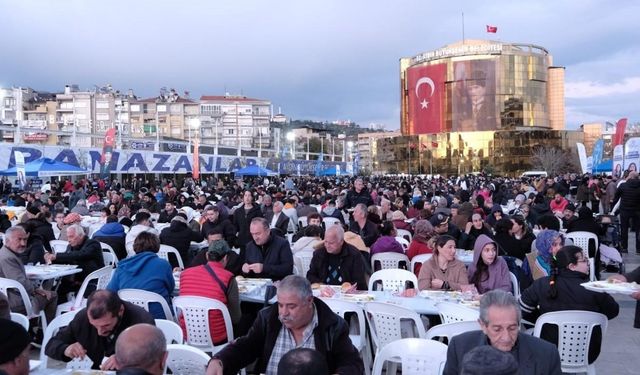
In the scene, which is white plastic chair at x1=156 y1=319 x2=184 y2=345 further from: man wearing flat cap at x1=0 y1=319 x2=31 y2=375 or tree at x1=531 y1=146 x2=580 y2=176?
tree at x1=531 y1=146 x2=580 y2=176

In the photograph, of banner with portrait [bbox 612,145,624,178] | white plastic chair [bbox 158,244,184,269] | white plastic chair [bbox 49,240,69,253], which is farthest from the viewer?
banner with portrait [bbox 612,145,624,178]

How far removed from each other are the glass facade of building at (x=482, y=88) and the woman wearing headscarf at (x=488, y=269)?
79.5 meters

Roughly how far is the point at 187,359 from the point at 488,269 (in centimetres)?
Result: 344

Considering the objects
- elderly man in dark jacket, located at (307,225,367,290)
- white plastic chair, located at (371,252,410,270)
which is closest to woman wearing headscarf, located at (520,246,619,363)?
elderly man in dark jacket, located at (307,225,367,290)

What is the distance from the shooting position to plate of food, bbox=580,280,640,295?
4.56m

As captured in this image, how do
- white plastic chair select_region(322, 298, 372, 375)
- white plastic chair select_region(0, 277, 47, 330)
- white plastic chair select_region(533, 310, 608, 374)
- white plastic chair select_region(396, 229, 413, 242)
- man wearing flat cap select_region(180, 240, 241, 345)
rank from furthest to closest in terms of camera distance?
white plastic chair select_region(396, 229, 413, 242) < white plastic chair select_region(0, 277, 47, 330) < man wearing flat cap select_region(180, 240, 241, 345) < white plastic chair select_region(322, 298, 372, 375) < white plastic chair select_region(533, 310, 608, 374)

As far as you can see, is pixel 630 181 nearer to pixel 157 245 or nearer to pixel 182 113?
pixel 157 245

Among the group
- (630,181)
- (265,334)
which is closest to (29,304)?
(265,334)

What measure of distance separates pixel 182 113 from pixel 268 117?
12843mm

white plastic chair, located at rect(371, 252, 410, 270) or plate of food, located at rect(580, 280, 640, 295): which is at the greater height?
plate of food, located at rect(580, 280, 640, 295)

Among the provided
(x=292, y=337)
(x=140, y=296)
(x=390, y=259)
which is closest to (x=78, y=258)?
(x=140, y=296)

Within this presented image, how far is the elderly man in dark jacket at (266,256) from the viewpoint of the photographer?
645 cm

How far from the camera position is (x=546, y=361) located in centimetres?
307

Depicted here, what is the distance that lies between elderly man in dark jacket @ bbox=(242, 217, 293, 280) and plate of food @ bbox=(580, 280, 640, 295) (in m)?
3.14
